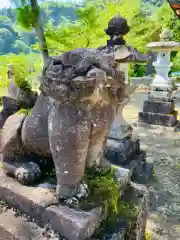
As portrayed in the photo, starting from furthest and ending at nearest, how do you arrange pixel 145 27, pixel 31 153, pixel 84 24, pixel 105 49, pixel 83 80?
pixel 145 27 < pixel 84 24 < pixel 105 49 < pixel 31 153 < pixel 83 80

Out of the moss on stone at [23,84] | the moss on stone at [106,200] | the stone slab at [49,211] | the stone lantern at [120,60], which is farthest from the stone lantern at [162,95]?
the stone slab at [49,211]

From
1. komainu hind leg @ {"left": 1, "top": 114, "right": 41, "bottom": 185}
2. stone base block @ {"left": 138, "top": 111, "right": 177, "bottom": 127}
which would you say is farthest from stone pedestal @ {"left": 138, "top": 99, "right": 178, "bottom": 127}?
komainu hind leg @ {"left": 1, "top": 114, "right": 41, "bottom": 185}

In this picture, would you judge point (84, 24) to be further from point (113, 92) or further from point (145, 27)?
point (145, 27)

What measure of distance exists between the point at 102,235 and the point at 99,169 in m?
0.36

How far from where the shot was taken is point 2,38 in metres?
40.5

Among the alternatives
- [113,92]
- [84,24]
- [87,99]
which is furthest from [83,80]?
[84,24]

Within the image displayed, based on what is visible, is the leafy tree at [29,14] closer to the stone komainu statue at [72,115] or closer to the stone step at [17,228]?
the stone komainu statue at [72,115]

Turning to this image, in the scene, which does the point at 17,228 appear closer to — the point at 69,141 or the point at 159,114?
the point at 69,141

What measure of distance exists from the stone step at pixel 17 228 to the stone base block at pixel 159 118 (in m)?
4.78

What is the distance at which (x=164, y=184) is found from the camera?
3.22m

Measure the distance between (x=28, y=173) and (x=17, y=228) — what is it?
277 millimetres

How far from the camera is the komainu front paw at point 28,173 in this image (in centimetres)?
139

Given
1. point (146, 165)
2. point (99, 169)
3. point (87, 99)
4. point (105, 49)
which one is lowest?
point (146, 165)

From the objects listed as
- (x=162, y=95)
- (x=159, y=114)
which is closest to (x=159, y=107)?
(x=159, y=114)
